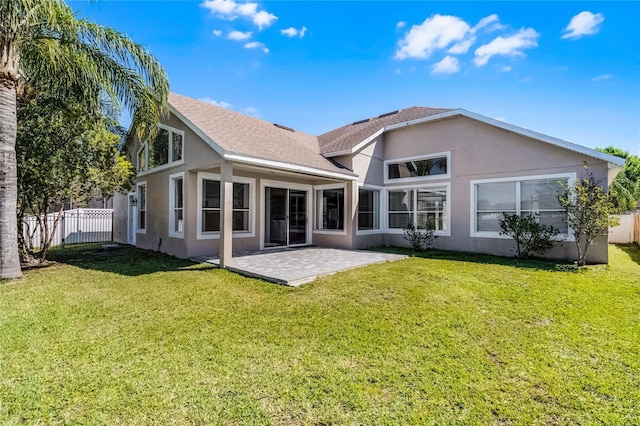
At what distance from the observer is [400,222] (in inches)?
552

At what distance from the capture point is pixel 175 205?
11.4 meters

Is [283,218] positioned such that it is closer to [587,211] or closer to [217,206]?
[217,206]

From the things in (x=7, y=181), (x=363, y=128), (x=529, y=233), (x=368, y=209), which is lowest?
(x=529, y=233)

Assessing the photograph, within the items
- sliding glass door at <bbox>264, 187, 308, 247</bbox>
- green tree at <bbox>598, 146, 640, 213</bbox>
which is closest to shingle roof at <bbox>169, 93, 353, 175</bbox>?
sliding glass door at <bbox>264, 187, 308, 247</bbox>

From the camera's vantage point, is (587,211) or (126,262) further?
(126,262)

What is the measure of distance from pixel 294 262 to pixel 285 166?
311cm

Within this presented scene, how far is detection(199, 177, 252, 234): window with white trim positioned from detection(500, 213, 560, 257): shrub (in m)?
9.54

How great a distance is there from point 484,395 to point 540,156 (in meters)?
10.3

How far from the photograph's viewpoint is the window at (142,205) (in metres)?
13.6

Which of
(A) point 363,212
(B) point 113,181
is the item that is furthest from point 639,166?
(B) point 113,181

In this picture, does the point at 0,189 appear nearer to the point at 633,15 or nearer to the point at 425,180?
the point at 425,180

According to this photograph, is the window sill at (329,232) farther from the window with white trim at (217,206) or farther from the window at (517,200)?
the window at (517,200)

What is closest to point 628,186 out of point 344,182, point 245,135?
point 344,182

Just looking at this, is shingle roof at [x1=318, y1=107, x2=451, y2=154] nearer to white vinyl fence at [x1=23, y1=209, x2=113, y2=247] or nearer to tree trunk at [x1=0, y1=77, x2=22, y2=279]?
tree trunk at [x1=0, y1=77, x2=22, y2=279]
